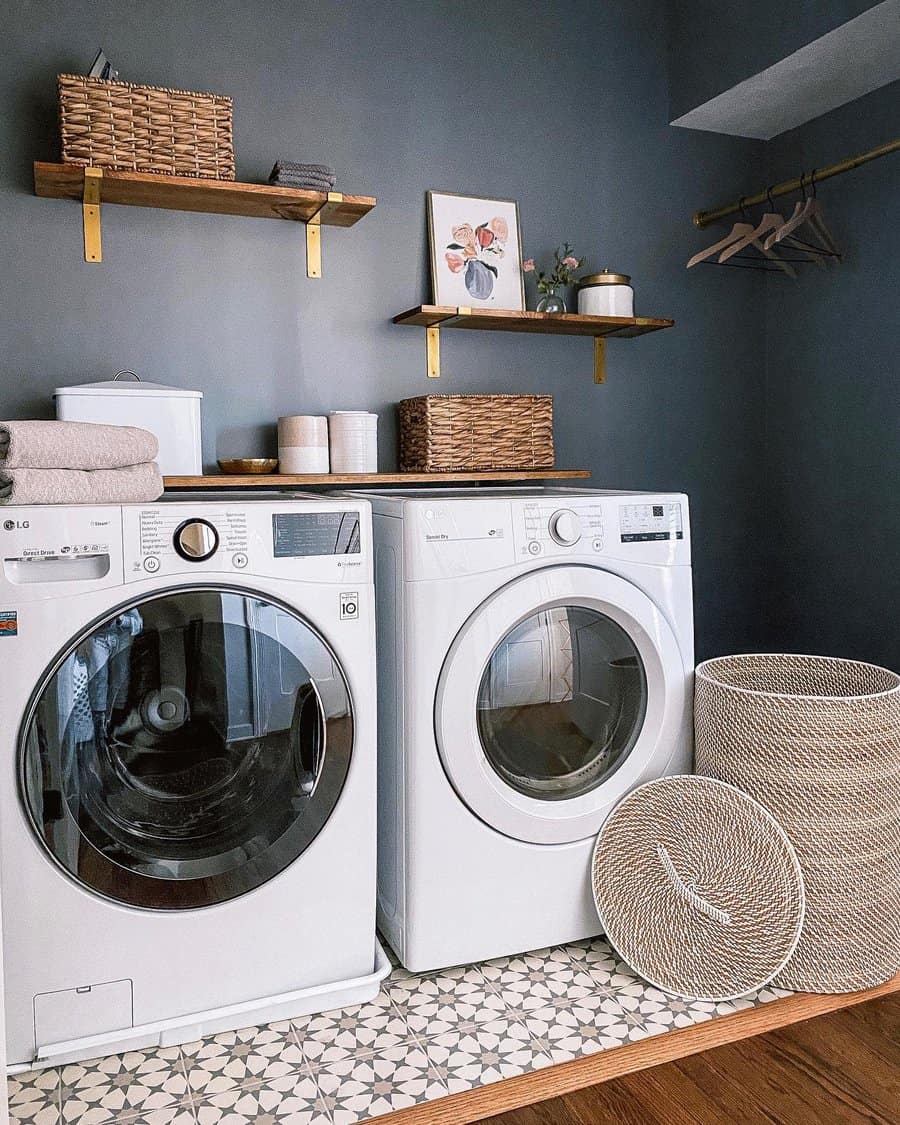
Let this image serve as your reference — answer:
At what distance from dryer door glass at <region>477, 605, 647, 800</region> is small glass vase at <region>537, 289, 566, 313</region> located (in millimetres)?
998

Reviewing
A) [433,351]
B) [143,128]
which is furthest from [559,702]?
[143,128]

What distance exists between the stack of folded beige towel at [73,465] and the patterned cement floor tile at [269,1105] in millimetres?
1048

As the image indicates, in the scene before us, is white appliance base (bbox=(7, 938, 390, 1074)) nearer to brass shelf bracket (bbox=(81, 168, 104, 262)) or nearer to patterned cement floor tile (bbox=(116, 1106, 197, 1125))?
patterned cement floor tile (bbox=(116, 1106, 197, 1125))

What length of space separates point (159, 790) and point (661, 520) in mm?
1174

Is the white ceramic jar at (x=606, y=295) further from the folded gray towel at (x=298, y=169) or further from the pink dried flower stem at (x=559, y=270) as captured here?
the folded gray towel at (x=298, y=169)

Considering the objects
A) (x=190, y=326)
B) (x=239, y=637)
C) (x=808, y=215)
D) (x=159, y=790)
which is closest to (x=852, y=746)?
(x=239, y=637)

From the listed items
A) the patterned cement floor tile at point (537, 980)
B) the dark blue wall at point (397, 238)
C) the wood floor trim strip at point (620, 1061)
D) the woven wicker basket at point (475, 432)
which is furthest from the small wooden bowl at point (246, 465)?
the wood floor trim strip at point (620, 1061)

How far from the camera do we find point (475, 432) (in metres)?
2.45

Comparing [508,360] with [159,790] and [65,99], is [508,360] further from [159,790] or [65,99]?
[159,790]

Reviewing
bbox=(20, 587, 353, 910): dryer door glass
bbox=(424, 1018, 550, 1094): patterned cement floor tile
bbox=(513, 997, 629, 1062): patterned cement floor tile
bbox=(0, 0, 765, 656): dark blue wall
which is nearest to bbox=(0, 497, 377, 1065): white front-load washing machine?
Result: bbox=(20, 587, 353, 910): dryer door glass

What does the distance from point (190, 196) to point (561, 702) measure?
144cm

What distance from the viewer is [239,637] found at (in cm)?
173

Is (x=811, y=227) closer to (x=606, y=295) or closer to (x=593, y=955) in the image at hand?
(x=606, y=295)

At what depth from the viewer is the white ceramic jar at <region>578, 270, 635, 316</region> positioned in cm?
267
